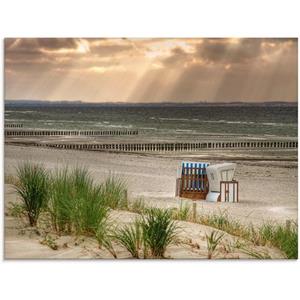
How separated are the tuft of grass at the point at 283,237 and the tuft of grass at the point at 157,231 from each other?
82cm

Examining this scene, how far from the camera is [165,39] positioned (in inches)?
527

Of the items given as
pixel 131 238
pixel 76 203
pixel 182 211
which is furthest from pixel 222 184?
pixel 76 203

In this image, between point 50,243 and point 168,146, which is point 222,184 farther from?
point 50,243

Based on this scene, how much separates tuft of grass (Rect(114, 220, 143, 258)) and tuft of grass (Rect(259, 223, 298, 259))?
107 cm

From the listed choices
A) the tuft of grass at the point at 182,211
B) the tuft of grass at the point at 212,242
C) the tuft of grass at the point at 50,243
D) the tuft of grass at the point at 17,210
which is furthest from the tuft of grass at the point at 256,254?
the tuft of grass at the point at 17,210

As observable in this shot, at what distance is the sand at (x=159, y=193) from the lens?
1333 cm

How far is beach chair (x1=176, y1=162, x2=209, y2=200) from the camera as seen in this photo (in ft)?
44.1

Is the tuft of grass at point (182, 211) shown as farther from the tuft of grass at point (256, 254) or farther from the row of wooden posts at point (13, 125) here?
the row of wooden posts at point (13, 125)

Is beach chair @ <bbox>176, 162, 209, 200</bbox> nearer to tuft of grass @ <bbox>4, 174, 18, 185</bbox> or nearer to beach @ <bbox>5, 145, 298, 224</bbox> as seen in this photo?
beach @ <bbox>5, 145, 298, 224</bbox>

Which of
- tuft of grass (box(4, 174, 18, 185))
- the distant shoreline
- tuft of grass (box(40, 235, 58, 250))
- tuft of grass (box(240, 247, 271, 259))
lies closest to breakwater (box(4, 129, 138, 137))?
the distant shoreline
